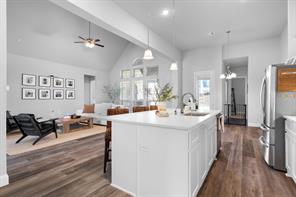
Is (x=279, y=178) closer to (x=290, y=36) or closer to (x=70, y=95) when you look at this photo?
(x=290, y=36)

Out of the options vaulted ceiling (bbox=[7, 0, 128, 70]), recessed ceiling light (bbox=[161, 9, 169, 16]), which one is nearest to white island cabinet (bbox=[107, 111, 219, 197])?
recessed ceiling light (bbox=[161, 9, 169, 16])

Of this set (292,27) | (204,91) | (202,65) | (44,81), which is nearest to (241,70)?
(202,65)

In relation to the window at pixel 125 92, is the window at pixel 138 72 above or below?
above

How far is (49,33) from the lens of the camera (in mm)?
6047

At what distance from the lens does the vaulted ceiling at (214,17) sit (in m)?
3.66

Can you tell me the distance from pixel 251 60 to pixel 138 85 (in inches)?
219

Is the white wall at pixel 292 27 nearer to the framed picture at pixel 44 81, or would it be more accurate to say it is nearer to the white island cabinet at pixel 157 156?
the white island cabinet at pixel 157 156

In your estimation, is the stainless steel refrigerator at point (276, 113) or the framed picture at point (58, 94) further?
the framed picture at point (58, 94)

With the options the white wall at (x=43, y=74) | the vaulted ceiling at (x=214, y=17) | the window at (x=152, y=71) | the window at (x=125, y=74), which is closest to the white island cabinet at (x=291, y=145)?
the vaulted ceiling at (x=214, y=17)

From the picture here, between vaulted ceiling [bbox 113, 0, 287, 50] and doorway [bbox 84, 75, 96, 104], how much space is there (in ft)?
19.0

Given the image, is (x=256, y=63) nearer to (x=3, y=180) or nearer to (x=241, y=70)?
(x=241, y=70)

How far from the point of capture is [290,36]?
10.00 ft

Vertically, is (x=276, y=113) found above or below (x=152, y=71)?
below

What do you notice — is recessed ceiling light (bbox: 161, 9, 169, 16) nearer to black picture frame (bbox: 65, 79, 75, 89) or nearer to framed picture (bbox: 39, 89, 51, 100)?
black picture frame (bbox: 65, 79, 75, 89)
